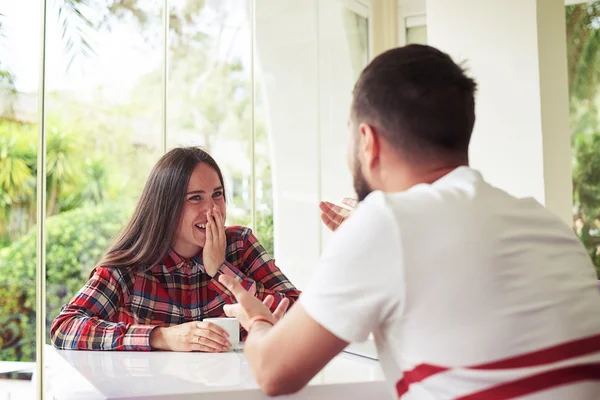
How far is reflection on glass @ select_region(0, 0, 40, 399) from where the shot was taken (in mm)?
2783

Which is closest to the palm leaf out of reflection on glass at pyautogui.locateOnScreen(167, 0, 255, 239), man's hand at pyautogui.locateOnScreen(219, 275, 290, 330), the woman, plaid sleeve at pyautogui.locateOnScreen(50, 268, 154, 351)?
reflection on glass at pyautogui.locateOnScreen(167, 0, 255, 239)

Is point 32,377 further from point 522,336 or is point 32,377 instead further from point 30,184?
point 522,336

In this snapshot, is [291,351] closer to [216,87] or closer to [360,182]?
[360,182]

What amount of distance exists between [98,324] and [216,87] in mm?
2482

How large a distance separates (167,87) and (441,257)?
9.35 feet

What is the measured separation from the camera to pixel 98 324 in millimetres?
1743

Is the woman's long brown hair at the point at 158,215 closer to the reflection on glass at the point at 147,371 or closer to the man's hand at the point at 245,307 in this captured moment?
the reflection on glass at the point at 147,371

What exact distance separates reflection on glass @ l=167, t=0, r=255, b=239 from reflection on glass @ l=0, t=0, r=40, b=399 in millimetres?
927

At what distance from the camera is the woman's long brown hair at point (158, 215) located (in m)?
2.06

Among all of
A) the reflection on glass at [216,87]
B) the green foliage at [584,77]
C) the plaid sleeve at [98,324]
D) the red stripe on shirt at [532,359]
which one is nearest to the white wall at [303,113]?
the reflection on glass at [216,87]

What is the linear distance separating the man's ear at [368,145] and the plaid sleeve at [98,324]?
821mm

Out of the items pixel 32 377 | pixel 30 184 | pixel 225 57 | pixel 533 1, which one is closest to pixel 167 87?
pixel 225 57

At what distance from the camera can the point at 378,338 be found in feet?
3.28

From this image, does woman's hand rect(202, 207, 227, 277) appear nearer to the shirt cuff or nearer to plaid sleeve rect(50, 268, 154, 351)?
plaid sleeve rect(50, 268, 154, 351)
